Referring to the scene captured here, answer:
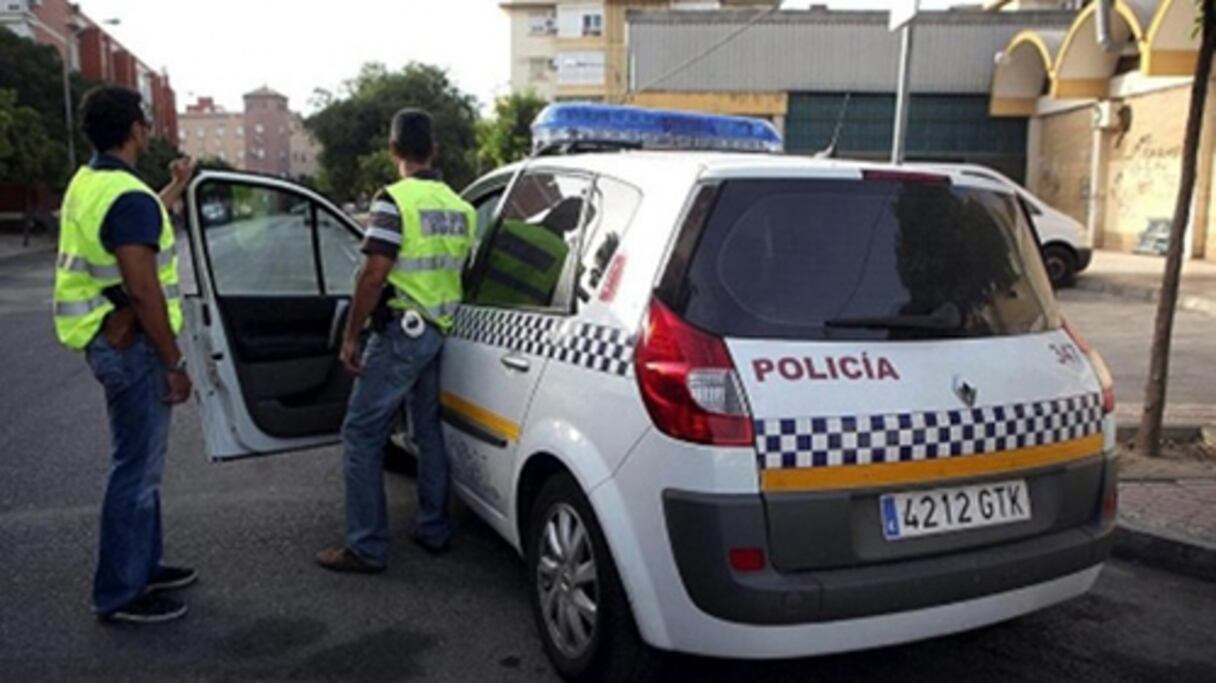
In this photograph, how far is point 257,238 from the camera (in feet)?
17.8

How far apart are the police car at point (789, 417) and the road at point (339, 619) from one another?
41cm

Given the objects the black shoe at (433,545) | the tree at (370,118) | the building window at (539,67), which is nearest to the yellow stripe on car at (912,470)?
the black shoe at (433,545)

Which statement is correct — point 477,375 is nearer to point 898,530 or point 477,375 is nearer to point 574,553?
point 574,553

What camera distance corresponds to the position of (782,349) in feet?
8.94

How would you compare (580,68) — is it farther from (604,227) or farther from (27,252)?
(604,227)

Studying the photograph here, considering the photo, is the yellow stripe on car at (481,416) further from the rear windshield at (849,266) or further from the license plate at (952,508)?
the license plate at (952,508)

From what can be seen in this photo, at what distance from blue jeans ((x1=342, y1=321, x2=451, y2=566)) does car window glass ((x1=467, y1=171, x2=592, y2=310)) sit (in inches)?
14.3

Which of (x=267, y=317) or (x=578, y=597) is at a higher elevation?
(x=267, y=317)

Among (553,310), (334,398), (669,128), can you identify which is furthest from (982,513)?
(669,128)

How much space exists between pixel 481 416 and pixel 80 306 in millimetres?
1438

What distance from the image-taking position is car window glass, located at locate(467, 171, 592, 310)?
11.3 ft

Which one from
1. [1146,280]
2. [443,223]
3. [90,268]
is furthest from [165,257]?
[1146,280]

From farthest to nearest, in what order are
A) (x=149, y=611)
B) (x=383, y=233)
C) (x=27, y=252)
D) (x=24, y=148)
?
(x=24, y=148) < (x=27, y=252) < (x=383, y=233) < (x=149, y=611)

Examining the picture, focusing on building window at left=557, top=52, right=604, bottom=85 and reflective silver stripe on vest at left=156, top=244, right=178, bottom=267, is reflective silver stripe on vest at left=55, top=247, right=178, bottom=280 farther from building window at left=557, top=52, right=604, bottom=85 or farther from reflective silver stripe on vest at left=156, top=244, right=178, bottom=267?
building window at left=557, top=52, right=604, bottom=85
